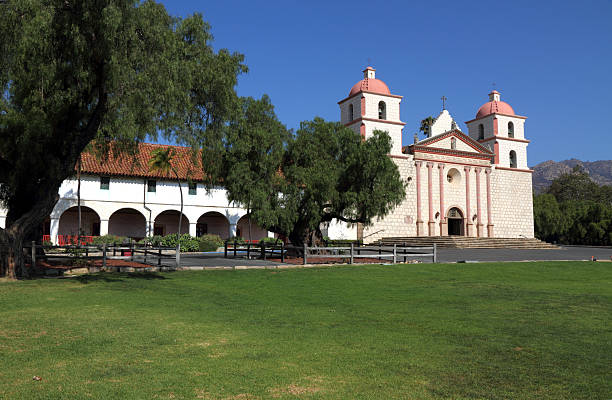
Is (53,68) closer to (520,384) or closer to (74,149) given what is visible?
(74,149)

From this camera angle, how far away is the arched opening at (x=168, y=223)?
37.7 metres

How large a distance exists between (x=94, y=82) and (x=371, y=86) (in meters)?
32.4

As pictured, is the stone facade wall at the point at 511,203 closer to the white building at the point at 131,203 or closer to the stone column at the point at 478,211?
the stone column at the point at 478,211

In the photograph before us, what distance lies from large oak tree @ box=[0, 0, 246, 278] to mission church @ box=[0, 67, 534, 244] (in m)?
16.9

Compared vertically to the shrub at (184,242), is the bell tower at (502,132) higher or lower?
higher

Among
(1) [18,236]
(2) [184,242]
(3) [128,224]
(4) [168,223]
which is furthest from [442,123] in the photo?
(1) [18,236]

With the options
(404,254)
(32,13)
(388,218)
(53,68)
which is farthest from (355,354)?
(388,218)

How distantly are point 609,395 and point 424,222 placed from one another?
131 feet

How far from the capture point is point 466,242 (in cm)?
3972

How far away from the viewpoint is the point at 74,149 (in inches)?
532

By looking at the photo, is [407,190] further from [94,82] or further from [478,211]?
[94,82]

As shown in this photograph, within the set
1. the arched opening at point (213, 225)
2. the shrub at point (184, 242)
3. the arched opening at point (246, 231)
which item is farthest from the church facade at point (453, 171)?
the shrub at point (184, 242)

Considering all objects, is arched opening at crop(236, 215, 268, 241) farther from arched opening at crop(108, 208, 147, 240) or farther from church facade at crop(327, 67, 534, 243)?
arched opening at crop(108, 208, 147, 240)

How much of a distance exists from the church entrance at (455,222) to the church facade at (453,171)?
3.5 inches
